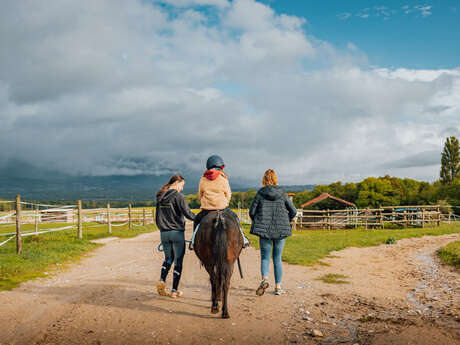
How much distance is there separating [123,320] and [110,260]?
6558 millimetres

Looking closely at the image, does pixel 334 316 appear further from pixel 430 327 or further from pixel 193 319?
pixel 193 319

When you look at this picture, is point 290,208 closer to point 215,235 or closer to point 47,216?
point 215,235

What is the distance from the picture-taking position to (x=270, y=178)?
6.86m

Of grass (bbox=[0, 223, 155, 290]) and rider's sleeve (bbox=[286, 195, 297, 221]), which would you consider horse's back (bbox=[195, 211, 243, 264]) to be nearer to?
rider's sleeve (bbox=[286, 195, 297, 221])

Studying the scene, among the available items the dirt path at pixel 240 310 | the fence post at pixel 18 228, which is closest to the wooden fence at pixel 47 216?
the fence post at pixel 18 228

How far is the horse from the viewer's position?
5289 millimetres

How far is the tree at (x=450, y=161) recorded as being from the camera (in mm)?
63000

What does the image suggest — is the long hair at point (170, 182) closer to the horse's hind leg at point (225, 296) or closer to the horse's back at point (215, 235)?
the horse's back at point (215, 235)

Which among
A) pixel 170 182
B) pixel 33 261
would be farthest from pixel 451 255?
pixel 33 261

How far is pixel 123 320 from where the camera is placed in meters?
5.11

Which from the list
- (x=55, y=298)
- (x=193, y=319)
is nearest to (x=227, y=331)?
(x=193, y=319)

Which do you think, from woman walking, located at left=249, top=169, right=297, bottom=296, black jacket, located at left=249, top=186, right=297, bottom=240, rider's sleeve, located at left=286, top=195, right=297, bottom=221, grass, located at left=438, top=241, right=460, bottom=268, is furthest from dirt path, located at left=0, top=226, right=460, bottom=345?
rider's sleeve, located at left=286, top=195, right=297, bottom=221

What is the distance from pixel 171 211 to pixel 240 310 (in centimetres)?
220

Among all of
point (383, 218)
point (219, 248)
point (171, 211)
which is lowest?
point (383, 218)
